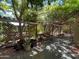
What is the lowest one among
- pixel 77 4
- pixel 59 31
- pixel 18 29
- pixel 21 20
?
pixel 59 31

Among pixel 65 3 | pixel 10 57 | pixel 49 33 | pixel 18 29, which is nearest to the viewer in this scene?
pixel 10 57

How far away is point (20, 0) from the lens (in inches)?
328

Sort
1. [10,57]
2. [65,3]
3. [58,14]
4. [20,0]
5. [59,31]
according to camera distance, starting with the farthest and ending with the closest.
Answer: [59,31] < [58,14] < [65,3] < [20,0] < [10,57]

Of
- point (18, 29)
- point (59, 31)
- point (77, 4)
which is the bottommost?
point (59, 31)

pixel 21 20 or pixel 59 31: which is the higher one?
pixel 21 20

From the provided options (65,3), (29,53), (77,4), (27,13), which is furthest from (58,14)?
(29,53)

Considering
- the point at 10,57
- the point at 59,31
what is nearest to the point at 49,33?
the point at 59,31

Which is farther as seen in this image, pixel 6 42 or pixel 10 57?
pixel 6 42

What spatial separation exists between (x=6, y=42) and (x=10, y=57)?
226cm

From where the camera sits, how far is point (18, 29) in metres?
9.09

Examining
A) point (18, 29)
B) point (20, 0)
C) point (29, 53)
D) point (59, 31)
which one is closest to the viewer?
point (29, 53)

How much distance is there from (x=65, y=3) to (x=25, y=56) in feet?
15.7

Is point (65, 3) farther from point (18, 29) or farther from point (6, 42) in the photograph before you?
point (6, 42)

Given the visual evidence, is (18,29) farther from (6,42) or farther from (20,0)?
(20,0)
